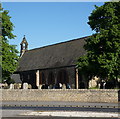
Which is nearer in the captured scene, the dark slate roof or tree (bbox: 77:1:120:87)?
tree (bbox: 77:1:120:87)

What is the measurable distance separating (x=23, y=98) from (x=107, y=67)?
1092cm

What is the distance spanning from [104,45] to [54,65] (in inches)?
1006

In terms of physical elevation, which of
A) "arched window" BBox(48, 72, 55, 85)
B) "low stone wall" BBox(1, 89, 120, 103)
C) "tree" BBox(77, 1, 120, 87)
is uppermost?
"tree" BBox(77, 1, 120, 87)

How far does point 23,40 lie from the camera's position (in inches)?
3263

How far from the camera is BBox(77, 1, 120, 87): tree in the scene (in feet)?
104

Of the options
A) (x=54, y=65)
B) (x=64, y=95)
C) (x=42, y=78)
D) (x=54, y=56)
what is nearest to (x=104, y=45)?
(x=64, y=95)

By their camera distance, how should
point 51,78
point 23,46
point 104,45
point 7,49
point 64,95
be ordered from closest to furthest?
point 64,95 < point 104,45 < point 7,49 < point 51,78 < point 23,46

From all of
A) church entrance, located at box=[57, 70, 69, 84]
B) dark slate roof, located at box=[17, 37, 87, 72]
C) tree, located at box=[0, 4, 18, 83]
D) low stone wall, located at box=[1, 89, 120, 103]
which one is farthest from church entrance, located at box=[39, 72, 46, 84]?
low stone wall, located at box=[1, 89, 120, 103]

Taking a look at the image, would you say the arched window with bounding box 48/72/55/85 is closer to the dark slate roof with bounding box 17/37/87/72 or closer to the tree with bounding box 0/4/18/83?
the dark slate roof with bounding box 17/37/87/72

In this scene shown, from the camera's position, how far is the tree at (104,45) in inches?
1244

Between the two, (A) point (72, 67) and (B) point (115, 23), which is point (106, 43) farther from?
(A) point (72, 67)

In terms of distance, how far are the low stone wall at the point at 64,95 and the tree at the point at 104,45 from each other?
8.53ft

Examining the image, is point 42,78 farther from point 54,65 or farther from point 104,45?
point 104,45

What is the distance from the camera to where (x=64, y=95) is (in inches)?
1271
